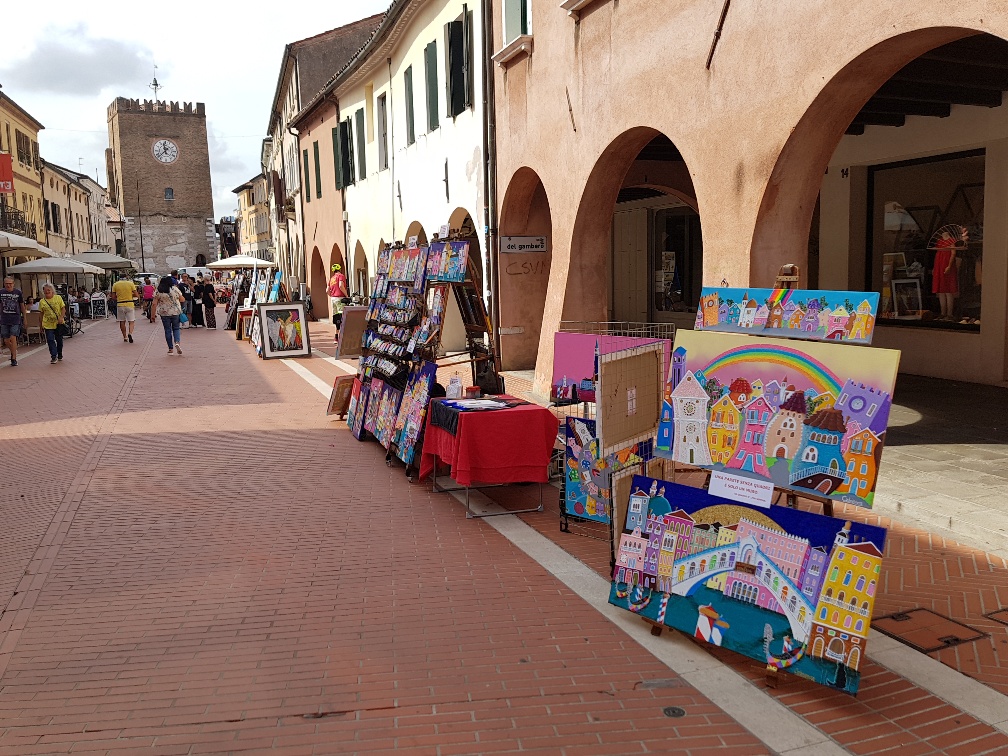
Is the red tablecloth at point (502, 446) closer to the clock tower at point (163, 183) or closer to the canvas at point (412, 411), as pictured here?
the canvas at point (412, 411)

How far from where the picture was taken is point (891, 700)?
3609mm

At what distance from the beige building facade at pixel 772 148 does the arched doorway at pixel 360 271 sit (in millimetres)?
10557

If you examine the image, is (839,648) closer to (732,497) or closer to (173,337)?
(732,497)

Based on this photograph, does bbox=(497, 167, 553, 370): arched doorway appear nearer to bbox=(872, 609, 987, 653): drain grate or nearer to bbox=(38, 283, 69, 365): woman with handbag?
bbox=(872, 609, 987, 653): drain grate

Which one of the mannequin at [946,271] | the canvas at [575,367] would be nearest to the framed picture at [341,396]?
the canvas at [575,367]

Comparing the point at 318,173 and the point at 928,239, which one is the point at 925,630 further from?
the point at 318,173

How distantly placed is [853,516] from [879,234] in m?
7.54

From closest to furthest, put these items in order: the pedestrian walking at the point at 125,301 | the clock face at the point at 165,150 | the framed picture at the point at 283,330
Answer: the framed picture at the point at 283,330 → the pedestrian walking at the point at 125,301 → the clock face at the point at 165,150

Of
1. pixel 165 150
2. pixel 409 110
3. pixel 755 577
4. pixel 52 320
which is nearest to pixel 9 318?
pixel 52 320

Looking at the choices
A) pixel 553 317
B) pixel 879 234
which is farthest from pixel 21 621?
pixel 879 234

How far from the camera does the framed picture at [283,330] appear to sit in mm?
17984

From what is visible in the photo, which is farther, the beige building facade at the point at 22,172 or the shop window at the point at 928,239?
the beige building facade at the point at 22,172

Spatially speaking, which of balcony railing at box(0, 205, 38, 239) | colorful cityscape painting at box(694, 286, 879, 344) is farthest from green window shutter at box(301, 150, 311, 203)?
colorful cityscape painting at box(694, 286, 879, 344)

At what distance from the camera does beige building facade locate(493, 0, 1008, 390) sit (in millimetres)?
6680
